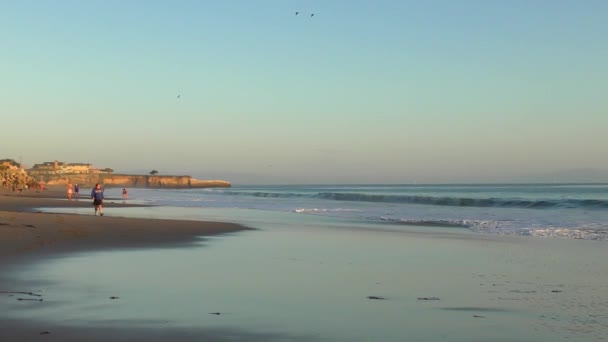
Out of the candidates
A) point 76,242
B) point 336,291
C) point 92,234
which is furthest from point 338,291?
point 92,234

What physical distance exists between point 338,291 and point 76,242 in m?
9.55

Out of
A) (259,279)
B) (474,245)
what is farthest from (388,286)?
(474,245)

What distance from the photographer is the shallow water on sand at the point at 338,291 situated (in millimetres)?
7562

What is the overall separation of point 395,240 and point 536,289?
9136mm

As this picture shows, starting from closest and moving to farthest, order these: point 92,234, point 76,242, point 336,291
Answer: point 336,291, point 76,242, point 92,234

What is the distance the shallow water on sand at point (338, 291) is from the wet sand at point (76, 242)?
423 mm

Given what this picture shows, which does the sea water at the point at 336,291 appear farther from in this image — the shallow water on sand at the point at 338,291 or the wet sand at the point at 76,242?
the wet sand at the point at 76,242

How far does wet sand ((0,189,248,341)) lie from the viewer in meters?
6.95

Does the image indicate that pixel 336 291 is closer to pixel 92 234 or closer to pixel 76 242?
pixel 76 242

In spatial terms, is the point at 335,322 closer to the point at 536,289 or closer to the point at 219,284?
the point at 219,284

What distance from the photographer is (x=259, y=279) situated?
36.4 feet

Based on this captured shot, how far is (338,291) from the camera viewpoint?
996cm

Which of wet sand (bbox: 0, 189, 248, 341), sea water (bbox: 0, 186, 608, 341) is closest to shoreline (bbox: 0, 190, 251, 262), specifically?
wet sand (bbox: 0, 189, 248, 341)

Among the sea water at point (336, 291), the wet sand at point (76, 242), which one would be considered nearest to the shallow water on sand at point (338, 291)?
the sea water at point (336, 291)
